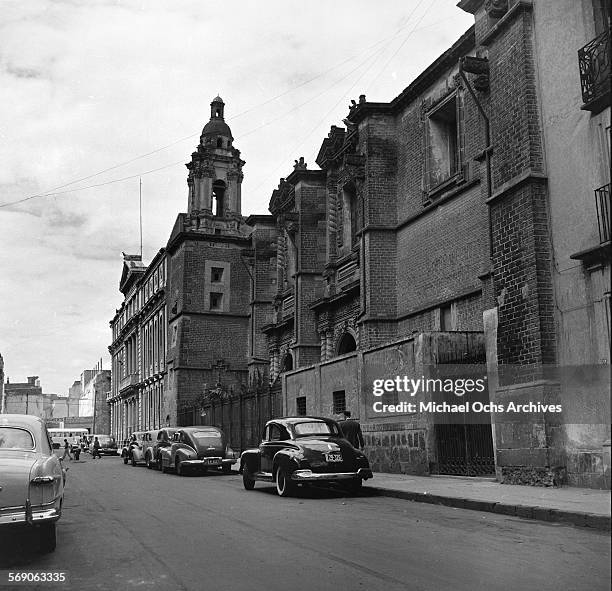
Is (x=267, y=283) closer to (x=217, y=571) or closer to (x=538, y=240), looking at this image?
(x=538, y=240)

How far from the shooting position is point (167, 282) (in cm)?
4909

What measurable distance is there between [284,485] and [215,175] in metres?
36.7

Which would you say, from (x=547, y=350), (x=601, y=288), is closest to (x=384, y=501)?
(x=547, y=350)

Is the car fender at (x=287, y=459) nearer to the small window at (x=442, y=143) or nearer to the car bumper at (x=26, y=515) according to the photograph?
the car bumper at (x=26, y=515)

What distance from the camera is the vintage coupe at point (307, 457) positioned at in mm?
14102

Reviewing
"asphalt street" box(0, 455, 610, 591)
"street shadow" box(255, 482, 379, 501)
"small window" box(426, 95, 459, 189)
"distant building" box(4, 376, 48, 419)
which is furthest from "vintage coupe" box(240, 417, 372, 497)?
"distant building" box(4, 376, 48, 419)

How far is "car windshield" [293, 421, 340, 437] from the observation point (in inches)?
598

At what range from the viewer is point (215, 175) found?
160ft

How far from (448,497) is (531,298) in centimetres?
428

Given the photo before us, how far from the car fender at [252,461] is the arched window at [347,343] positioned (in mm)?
12929

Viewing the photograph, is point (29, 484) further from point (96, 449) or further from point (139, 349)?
point (139, 349)

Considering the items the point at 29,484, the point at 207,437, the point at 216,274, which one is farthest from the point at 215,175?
the point at 29,484

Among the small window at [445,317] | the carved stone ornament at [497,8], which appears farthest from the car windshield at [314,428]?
the carved stone ornament at [497,8]

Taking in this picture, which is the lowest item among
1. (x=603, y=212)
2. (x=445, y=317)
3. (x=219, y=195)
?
(x=445, y=317)
